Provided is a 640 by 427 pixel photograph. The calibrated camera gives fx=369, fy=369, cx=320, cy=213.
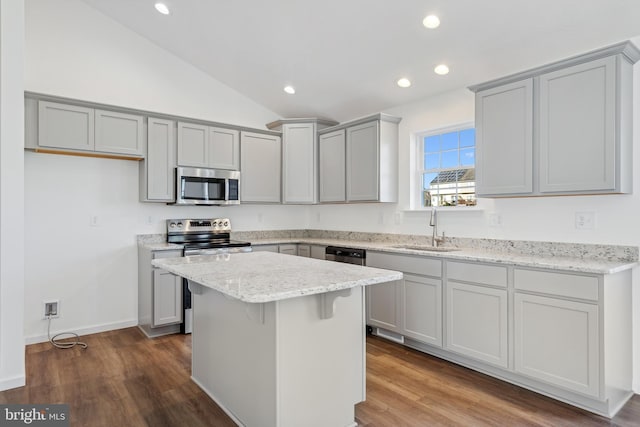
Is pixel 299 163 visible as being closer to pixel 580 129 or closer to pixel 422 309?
pixel 422 309

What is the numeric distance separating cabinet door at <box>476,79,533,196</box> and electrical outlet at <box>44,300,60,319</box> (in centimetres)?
417

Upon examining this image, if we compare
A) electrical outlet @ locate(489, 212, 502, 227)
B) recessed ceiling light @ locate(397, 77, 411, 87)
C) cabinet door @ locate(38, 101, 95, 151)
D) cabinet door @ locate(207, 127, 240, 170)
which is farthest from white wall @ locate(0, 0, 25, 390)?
electrical outlet @ locate(489, 212, 502, 227)

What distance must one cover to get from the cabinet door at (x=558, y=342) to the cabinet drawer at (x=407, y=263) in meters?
0.70

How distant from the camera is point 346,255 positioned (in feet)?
13.3

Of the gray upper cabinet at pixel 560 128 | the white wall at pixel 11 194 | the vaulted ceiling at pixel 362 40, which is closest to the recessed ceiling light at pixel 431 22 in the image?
the vaulted ceiling at pixel 362 40

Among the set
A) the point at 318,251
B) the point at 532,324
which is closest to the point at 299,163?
the point at 318,251

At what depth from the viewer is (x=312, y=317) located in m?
1.96

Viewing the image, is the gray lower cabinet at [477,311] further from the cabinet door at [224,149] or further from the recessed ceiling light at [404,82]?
the cabinet door at [224,149]

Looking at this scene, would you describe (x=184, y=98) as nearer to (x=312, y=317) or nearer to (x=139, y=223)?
(x=139, y=223)

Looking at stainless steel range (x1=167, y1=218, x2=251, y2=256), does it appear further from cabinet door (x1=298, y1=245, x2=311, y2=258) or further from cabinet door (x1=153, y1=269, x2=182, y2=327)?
cabinet door (x1=298, y1=245, x2=311, y2=258)

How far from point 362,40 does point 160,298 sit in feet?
10.5

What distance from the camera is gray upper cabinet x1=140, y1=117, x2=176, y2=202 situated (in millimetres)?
3941

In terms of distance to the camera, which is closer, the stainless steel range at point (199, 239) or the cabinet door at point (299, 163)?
the stainless steel range at point (199, 239)

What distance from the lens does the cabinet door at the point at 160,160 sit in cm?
394
